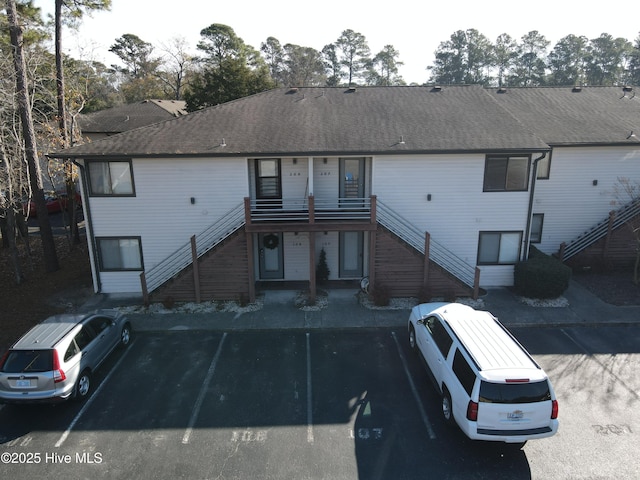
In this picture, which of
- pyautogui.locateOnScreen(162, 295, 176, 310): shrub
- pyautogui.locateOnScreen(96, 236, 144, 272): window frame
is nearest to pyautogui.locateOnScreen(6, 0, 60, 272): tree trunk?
pyautogui.locateOnScreen(96, 236, 144, 272): window frame

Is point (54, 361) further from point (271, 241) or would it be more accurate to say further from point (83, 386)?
point (271, 241)

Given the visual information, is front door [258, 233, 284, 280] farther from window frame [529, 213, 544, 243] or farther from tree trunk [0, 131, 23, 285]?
window frame [529, 213, 544, 243]

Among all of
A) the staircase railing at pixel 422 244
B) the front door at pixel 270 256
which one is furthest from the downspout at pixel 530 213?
the front door at pixel 270 256

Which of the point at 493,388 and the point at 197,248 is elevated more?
the point at 197,248

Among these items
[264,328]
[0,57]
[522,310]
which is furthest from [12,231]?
[522,310]

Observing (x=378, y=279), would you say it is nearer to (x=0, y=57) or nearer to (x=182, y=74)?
(x=0, y=57)

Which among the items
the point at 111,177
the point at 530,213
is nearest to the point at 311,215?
the point at 111,177
